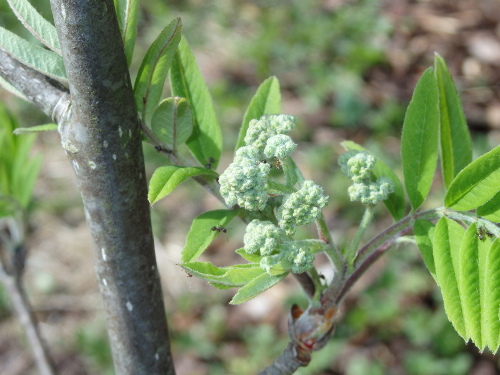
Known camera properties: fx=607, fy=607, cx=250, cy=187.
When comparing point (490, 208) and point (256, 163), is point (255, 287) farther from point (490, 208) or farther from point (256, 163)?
point (490, 208)

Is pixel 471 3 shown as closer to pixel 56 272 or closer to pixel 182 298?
pixel 182 298

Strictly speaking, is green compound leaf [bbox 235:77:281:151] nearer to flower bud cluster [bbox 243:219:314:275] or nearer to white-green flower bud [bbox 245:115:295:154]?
white-green flower bud [bbox 245:115:295:154]

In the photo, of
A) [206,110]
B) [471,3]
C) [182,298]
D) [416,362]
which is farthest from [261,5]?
[206,110]

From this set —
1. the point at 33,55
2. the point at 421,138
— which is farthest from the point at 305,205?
the point at 33,55

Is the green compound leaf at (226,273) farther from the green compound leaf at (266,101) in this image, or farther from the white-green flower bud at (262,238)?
the green compound leaf at (266,101)

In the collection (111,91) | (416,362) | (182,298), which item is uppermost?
(111,91)

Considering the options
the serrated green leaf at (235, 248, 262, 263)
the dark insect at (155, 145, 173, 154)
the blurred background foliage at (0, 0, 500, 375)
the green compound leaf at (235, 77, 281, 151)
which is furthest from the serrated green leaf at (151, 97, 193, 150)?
the blurred background foliage at (0, 0, 500, 375)

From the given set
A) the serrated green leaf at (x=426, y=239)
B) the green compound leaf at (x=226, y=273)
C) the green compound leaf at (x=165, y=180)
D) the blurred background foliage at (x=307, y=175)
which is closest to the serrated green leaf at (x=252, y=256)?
the green compound leaf at (x=226, y=273)
